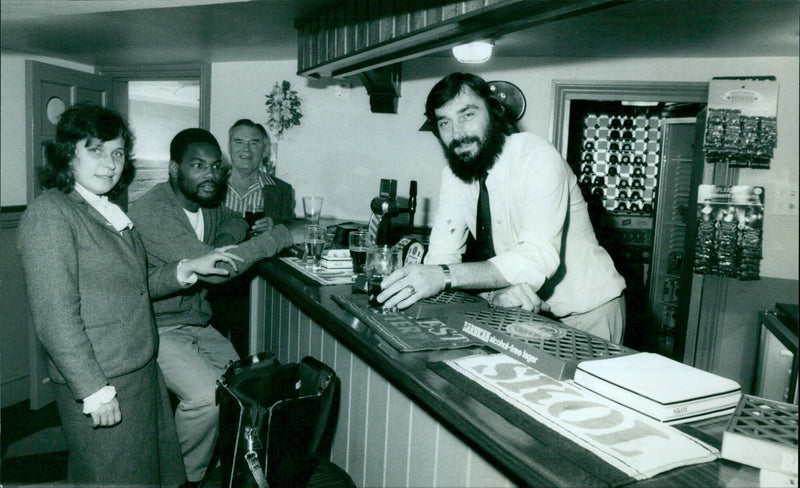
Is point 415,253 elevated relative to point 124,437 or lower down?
elevated

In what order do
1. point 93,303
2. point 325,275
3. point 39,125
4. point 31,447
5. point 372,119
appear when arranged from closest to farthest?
point 93,303
point 325,275
point 31,447
point 39,125
point 372,119

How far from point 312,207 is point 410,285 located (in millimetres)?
1231

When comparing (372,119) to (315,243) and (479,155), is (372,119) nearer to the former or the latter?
(315,243)

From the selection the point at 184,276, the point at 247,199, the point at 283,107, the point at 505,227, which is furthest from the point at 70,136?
the point at 283,107

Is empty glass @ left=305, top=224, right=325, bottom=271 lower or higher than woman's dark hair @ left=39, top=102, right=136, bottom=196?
lower

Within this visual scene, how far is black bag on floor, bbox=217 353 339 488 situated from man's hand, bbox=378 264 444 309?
297 millimetres

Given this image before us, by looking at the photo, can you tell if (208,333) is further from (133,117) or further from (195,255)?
(133,117)

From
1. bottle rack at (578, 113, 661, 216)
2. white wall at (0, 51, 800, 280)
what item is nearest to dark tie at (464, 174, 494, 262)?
white wall at (0, 51, 800, 280)

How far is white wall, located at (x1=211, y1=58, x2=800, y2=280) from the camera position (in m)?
4.45

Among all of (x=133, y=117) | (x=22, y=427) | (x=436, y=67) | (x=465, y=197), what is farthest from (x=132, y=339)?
(x=133, y=117)

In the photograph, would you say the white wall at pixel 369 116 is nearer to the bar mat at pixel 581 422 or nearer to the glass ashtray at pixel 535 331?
the glass ashtray at pixel 535 331

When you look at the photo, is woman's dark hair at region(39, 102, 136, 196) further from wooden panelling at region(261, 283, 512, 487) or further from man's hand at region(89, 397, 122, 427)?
wooden panelling at region(261, 283, 512, 487)

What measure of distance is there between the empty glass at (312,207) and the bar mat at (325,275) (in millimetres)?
255

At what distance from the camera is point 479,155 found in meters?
2.09
